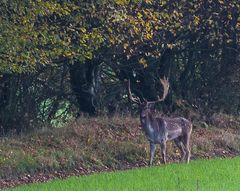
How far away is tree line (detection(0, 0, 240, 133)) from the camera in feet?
65.3

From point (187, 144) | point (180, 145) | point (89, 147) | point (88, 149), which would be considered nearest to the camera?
point (88, 149)

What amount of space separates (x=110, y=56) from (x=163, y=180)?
7.51m

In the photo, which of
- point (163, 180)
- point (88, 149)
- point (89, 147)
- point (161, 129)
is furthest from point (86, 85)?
point (163, 180)

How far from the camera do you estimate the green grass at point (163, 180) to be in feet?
53.8

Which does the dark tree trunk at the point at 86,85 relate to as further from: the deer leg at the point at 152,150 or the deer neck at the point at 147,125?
the deer leg at the point at 152,150

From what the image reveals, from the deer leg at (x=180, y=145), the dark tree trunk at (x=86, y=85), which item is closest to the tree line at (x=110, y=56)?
the dark tree trunk at (x=86, y=85)

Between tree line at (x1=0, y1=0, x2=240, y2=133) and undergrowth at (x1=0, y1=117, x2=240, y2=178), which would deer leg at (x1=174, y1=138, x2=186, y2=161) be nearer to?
undergrowth at (x1=0, y1=117, x2=240, y2=178)

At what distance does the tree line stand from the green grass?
11.2 ft

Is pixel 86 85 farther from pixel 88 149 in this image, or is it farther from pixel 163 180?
pixel 163 180

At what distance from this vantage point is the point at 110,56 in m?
24.2

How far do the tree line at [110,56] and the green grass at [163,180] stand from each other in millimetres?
3410

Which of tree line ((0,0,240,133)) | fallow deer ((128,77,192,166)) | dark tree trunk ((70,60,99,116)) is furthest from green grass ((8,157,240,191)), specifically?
dark tree trunk ((70,60,99,116))

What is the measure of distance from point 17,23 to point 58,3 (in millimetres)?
1060

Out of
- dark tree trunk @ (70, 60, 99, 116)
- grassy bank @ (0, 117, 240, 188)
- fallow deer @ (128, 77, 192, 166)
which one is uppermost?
dark tree trunk @ (70, 60, 99, 116)
